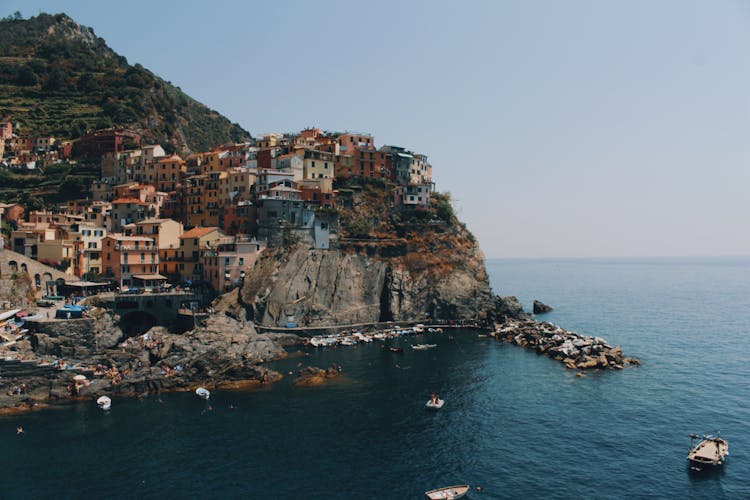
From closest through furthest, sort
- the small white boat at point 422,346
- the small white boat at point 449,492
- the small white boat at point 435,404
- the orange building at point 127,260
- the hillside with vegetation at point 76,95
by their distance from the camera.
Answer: the small white boat at point 449,492 → the small white boat at point 435,404 → the small white boat at point 422,346 → the orange building at point 127,260 → the hillside with vegetation at point 76,95

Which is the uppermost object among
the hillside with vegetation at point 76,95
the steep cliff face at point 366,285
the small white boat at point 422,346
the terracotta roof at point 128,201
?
the hillside with vegetation at point 76,95

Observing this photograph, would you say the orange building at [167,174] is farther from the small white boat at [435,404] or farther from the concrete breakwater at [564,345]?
the small white boat at [435,404]

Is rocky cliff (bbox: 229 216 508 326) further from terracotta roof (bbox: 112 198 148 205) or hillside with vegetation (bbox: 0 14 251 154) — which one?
hillside with vegetation (bbox: 0 14 251 154)

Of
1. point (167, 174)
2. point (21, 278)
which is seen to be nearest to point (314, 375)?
point (21, 278)

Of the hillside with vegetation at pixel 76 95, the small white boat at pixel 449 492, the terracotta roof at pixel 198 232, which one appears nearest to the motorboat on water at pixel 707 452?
the small white boat at pixel 449 492

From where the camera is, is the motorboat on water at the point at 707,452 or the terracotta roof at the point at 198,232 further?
the terracotta roof at the point at 198,232

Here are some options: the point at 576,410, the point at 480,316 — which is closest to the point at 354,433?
the point at 576,410
